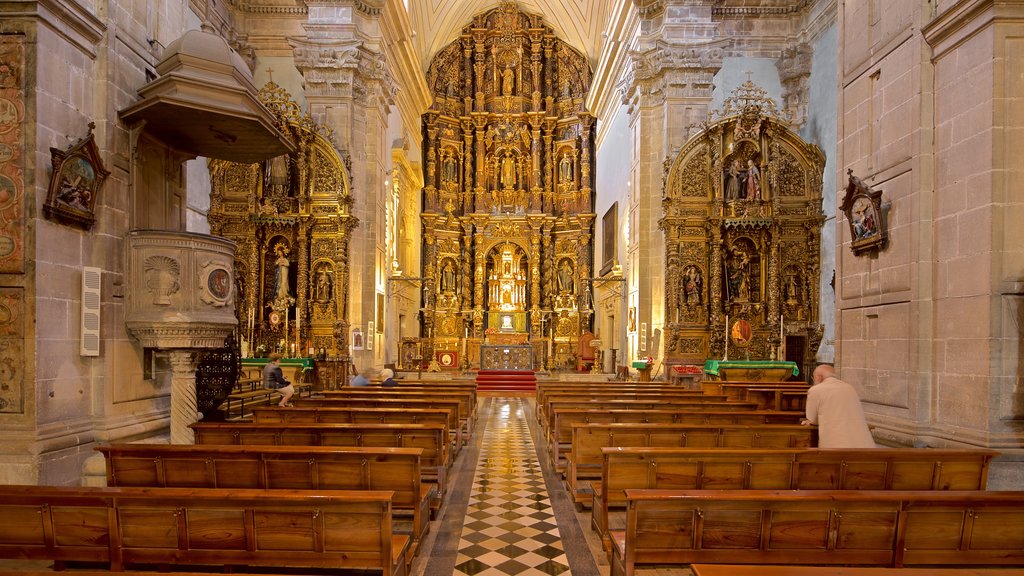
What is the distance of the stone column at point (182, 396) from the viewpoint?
6.58m

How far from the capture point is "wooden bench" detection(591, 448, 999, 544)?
4855mm

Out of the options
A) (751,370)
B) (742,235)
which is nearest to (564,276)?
(742,235)

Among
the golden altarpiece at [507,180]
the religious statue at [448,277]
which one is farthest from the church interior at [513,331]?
the religious statue at [448,277]

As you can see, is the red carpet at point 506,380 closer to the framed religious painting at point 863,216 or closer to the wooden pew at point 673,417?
the wooden pew at point 673,417

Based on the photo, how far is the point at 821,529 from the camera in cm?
366

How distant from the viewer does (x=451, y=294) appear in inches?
1054

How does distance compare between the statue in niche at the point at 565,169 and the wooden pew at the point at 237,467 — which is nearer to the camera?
the wooden pew at the point at 237,467

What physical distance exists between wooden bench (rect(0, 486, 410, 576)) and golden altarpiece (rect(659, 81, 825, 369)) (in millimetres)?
13132

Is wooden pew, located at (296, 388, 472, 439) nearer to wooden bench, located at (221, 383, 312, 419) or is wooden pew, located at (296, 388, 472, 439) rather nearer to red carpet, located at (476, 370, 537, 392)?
wooden bench, located at (221, 383, 312, 419)

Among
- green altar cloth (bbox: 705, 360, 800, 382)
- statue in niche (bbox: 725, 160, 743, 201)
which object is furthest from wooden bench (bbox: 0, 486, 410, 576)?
statue in niche (bbox: 725, 160, 743, 201)

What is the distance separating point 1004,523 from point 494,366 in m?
18.3

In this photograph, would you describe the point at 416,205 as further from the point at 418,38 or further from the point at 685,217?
the point at 685,217

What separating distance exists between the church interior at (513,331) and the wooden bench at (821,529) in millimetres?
48

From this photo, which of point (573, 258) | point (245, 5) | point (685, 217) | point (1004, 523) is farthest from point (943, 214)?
point (573, 258)
